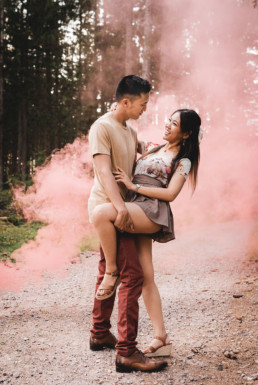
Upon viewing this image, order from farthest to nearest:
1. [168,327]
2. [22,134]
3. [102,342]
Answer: [22,134] < [168,327] < [102,342]

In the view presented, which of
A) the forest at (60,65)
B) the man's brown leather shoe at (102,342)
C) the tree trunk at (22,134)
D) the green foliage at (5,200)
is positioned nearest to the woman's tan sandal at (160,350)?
the man's brown leather shoe at (102,342)

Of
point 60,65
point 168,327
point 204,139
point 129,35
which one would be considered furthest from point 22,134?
point 168,327

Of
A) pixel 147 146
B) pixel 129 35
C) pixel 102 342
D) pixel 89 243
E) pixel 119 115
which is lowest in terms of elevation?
pixel 89 243

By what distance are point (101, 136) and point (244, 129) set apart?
487 inches

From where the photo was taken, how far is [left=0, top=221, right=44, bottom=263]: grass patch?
686 centimetres

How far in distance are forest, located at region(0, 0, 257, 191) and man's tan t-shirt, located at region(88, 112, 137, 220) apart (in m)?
12.4

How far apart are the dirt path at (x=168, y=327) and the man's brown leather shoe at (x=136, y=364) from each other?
0.16 ft

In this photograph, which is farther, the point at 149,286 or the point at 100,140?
the point at 149,286

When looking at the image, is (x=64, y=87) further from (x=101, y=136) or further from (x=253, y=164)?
(x=101, y=136)

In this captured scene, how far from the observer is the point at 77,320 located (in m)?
4.13

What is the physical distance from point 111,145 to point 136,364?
1.84 metres

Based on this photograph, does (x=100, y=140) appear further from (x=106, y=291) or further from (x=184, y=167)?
(x=106, y=291)

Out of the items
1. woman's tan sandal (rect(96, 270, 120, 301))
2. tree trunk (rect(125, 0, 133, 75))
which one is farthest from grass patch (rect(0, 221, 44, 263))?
tree trunk (rect(125, 0, 133, 75))

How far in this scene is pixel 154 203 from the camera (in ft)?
9.81
